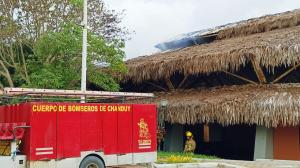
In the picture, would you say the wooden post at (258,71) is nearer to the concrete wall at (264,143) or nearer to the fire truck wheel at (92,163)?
the concrete wall at (264,143)

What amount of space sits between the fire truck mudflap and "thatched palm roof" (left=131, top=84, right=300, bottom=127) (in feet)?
14.8

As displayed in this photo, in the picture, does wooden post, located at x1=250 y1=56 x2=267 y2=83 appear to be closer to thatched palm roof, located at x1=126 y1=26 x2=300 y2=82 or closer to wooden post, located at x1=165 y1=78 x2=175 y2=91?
thatched palm roof, located at x1=126 y1=26 x2=300 y2=82

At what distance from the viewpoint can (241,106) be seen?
711 inches

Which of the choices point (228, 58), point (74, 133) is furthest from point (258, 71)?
point (74, 133)

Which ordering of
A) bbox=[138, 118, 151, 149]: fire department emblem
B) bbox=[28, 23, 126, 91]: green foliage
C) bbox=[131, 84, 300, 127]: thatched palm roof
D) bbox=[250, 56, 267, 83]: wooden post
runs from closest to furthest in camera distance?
bbox=[138, 118, 151, 149]: fire department emblem → bbox=[131, 84, 300, 127]: thatched palm roof → bbox=[250, 56, 267, 83]: wooden post → bbox=[28, 23, 126, 91]: green foliage

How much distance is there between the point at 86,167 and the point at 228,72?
950cm

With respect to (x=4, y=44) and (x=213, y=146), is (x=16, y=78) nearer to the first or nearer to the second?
(x=4, y=44)

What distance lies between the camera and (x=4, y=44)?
930 inches

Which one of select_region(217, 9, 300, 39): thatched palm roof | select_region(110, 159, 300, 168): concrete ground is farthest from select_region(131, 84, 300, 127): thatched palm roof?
select_region(217, 9, 300, 39): thatched palm roof

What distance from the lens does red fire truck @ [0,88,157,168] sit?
11844 millimetres

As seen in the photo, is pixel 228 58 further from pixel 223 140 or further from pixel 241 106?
pixel 223 140

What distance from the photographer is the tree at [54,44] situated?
20.4 meters

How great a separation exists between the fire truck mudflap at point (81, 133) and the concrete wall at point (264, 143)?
5459mm

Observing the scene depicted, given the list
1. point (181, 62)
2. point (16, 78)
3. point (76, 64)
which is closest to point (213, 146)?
point (181, 62)
